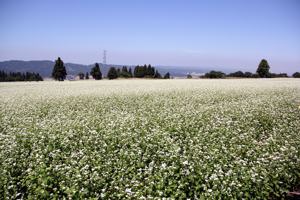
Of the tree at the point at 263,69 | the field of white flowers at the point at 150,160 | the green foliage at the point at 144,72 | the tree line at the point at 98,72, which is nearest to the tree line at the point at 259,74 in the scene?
the tree at the point at 263,69

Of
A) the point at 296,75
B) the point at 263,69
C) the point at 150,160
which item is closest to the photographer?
the point at 150,160

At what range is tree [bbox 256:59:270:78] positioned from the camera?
76.2 metres

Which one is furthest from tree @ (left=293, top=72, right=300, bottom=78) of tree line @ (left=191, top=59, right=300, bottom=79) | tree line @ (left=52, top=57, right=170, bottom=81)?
tree line @ (left=52, top=57, right=170, bottom=81)

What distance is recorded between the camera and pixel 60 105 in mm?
17797

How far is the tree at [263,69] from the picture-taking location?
76.2m

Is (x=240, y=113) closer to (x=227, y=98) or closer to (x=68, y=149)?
(x=227, y=98)

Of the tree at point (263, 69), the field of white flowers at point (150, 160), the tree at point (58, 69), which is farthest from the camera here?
the tree at point (58, 69)

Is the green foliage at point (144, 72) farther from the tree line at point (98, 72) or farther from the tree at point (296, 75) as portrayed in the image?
the tree at point (296, 75)

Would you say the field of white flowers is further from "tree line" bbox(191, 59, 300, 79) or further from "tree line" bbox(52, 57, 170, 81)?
"tree line" bbox(52, 57, 170, 81)

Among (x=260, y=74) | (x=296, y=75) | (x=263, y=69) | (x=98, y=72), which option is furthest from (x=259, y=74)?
(x=98, y=72)

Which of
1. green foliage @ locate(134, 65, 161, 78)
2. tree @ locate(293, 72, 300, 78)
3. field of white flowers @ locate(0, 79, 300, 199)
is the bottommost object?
field of white flowers @ locate(0, 79, 300, 199)

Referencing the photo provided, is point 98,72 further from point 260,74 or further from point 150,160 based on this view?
point 150,160

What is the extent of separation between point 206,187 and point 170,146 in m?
2.88

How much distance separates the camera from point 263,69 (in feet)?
251
